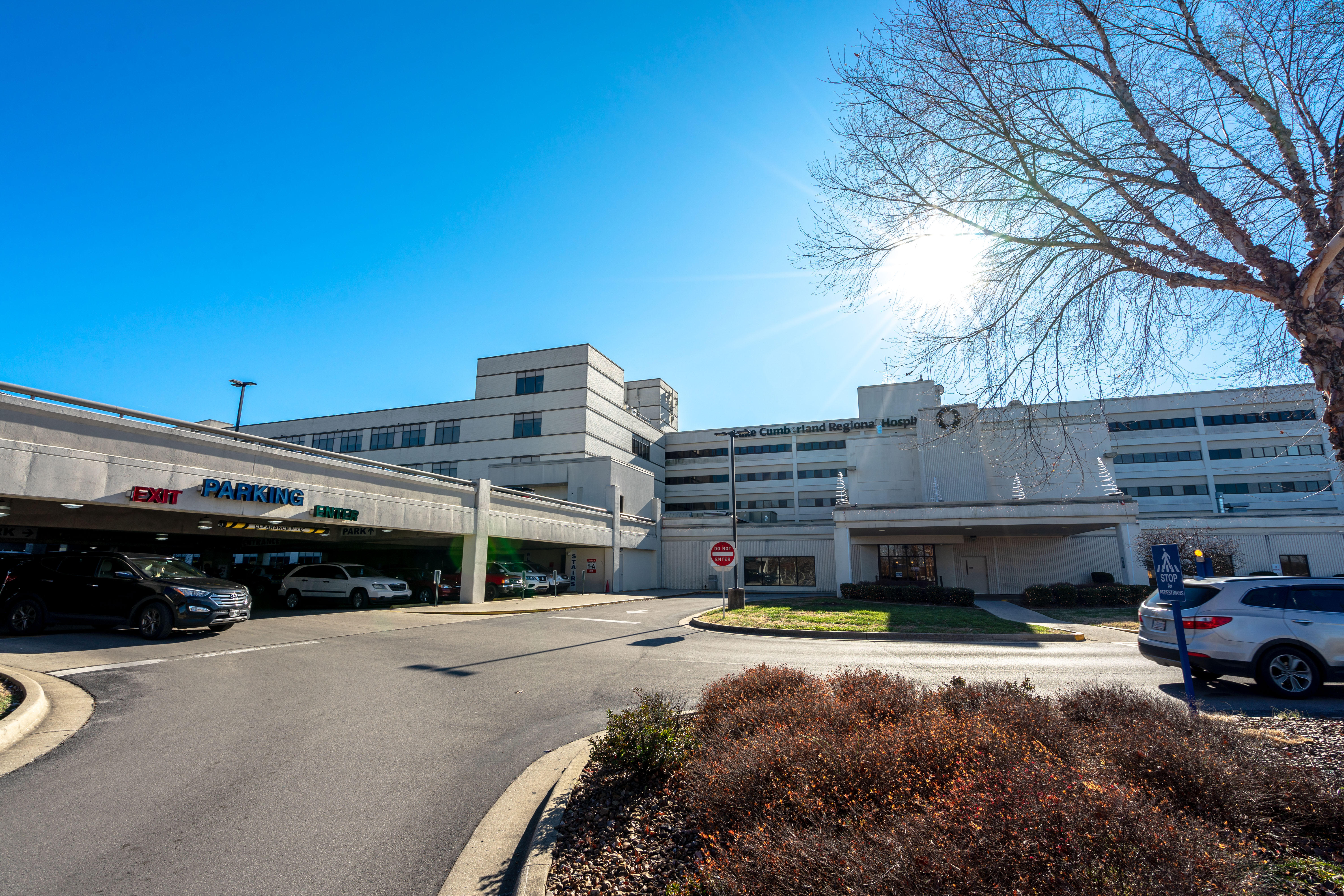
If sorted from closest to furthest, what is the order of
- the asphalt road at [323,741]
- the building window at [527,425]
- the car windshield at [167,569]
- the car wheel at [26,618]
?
the asphalt road at [323,741]
the car wheel at [26,618]
the car windshield at [167,569]
the building window at [527,425]

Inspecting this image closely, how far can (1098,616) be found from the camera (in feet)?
73.9

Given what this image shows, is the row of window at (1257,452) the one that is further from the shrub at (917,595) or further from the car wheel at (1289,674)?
the car wheel at (1289,674)

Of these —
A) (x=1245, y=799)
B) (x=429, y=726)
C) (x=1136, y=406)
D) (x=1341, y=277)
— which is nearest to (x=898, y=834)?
(x=1245, y=799)

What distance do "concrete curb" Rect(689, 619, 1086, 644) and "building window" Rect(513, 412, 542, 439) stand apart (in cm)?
3756

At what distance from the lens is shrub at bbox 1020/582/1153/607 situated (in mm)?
25500

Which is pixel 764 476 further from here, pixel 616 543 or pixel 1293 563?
pixel 1293 563

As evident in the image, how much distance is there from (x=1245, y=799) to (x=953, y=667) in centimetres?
842

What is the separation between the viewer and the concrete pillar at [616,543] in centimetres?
3612

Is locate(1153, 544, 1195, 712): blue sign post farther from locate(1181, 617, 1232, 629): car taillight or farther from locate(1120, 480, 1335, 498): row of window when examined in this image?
locate(1120, 480, 1335, 498): row of window

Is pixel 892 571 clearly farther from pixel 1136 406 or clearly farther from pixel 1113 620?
pixel 1136 406

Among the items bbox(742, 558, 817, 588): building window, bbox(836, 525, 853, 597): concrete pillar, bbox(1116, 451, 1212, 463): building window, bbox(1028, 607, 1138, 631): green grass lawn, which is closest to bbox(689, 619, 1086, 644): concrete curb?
bbox(1028, 607, 1138, 631): green grass lawn

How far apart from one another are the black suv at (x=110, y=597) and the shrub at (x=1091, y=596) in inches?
1116

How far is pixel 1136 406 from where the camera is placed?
53.4 m

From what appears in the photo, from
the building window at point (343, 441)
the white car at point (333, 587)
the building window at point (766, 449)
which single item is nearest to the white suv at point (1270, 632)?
the white car at point (333, 587)
